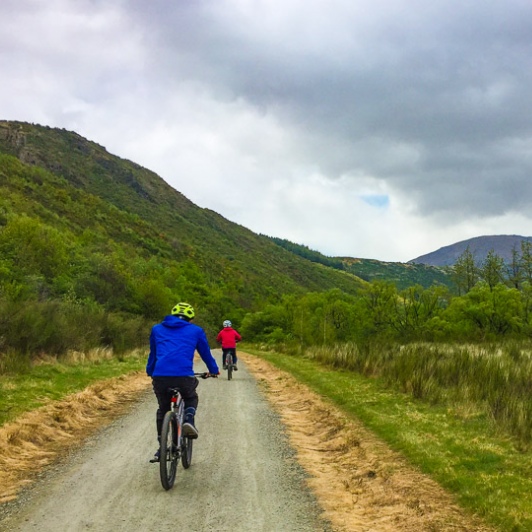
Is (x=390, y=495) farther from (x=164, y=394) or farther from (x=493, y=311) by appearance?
(x=493, y=311)

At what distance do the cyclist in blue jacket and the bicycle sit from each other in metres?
0.09

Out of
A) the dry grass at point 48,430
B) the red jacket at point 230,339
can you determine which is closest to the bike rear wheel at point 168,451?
the dry grass at point 48,430

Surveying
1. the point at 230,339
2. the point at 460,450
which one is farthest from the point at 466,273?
the point at 460,450

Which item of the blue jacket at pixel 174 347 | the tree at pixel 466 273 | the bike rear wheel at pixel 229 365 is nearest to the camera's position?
the blue jacket at pixel 174 347

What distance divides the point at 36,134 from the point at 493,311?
147953 millimetres

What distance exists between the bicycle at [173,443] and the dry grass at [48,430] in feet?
5.64

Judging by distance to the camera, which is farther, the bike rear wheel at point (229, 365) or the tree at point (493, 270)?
the tree at point (493, 270)

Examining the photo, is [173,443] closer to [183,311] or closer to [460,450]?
[183,311]

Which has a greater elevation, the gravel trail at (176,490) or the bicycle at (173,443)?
the bicycle at (173,443)

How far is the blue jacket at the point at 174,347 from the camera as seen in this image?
6469 millimetres

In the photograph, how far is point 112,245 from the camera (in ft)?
207

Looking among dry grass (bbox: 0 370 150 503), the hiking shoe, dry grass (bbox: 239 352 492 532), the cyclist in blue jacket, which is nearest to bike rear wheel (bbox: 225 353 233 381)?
dry grass (bbox: 0 370 150 503)

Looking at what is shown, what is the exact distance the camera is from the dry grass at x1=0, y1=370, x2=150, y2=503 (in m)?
6.52

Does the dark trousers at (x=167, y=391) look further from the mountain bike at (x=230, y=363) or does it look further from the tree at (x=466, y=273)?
the tree at (x=466, y=273)
